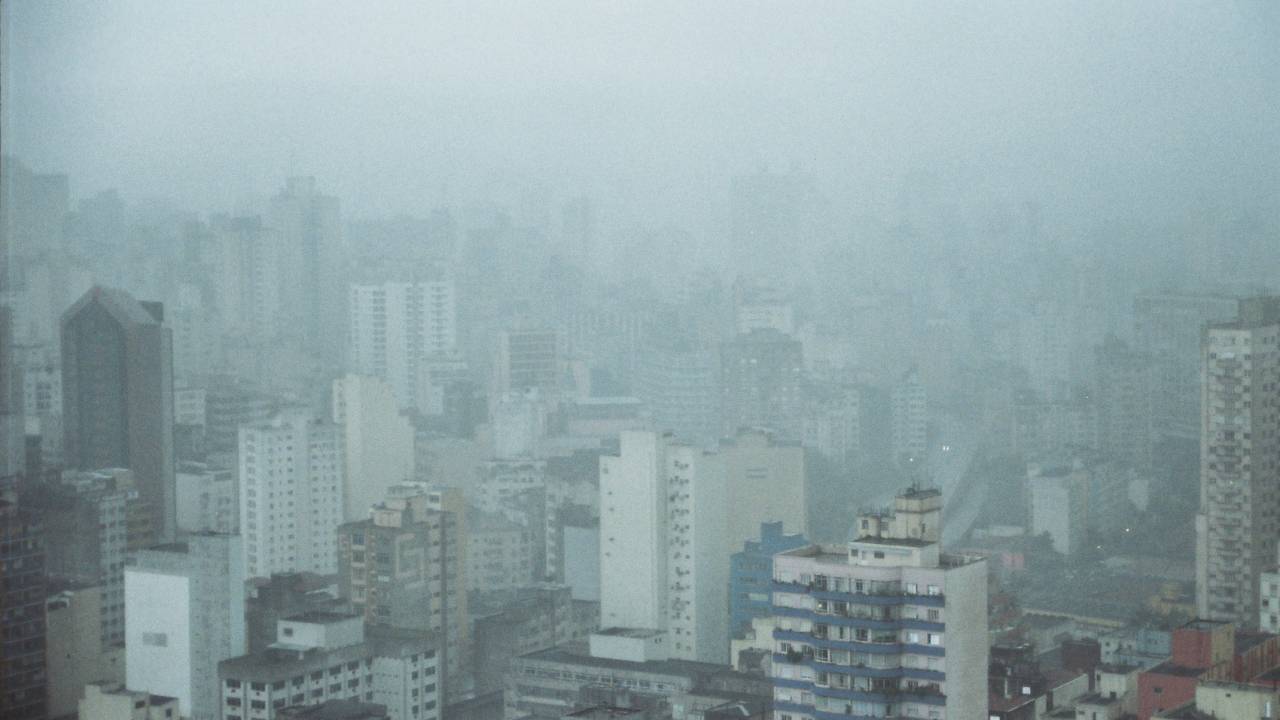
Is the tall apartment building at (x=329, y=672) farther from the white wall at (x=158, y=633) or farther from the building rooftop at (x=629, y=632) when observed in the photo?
the building rooftop at (x=629, y=632)

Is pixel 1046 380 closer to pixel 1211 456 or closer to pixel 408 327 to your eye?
pixel 1211 456

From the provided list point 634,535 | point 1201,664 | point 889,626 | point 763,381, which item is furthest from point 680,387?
point 889,626

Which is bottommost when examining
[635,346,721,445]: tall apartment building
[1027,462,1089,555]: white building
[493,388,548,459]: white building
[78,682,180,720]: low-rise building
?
[78,682,180,720]: low-rise building

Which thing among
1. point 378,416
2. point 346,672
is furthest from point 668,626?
point 378,416

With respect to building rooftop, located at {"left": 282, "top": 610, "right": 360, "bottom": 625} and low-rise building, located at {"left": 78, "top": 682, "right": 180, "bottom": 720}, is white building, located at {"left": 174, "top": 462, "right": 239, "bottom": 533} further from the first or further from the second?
low-rise building, located at {"left": 78, "top": 682, "right": 180, "bottom": 720}

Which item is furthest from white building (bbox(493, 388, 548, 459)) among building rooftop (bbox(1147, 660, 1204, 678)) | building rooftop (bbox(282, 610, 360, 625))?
building rooftop (bbox(1147, 660, 1204, 678))

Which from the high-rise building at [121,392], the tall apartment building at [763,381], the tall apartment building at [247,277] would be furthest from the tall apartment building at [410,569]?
the tall apartment building at [247,277]

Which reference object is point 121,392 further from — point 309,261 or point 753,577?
→ point 753,577
